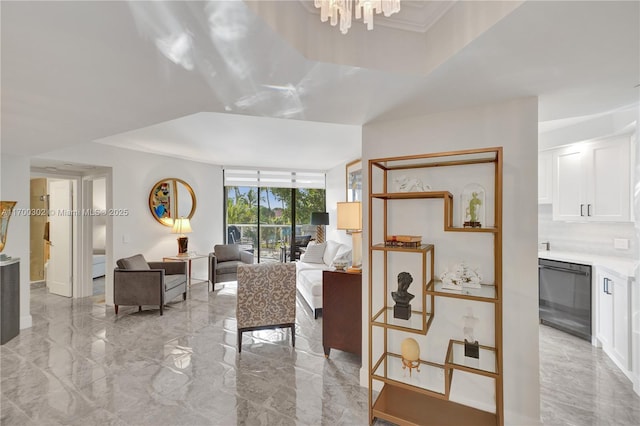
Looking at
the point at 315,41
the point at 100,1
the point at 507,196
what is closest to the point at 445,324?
the point at 507,196

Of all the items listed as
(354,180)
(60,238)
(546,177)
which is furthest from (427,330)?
(60,238)

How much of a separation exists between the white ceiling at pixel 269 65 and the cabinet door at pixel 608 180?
4.19 feet

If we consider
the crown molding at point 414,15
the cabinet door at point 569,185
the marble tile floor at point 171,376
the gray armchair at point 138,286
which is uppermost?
the crown molding at point 414,15

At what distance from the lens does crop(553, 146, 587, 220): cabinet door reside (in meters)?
3.40

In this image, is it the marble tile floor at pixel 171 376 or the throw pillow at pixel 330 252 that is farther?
the throw pillow at pixel 330 252

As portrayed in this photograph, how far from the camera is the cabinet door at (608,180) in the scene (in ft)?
9.82

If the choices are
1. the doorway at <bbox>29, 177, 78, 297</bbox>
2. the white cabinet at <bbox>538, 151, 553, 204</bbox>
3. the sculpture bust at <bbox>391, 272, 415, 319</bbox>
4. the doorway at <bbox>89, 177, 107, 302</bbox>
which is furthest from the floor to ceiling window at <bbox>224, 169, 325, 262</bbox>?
the sculpture bust at <bbox>391, 272, 415, 319</bbox>

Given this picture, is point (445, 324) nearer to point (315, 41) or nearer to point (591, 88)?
point (591, 88)

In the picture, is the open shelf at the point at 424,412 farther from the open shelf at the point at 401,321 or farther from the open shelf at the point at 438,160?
the open shelf at the point at 438,160

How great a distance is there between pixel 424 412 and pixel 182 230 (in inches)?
190

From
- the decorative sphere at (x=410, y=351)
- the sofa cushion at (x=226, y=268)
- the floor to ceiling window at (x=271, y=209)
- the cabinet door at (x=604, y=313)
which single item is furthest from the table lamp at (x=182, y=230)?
the cabinet door at (x=604, y=313)

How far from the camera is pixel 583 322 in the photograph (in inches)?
126

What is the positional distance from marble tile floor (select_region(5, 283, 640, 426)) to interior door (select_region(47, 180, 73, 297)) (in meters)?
1.71

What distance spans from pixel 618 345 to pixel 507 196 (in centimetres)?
202
